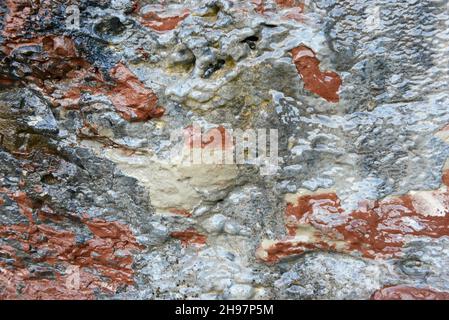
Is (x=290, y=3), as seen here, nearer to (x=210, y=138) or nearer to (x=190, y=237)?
(x=210, y=138)

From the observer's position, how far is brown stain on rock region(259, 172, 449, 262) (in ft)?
3.04

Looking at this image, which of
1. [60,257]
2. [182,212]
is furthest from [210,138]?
[60,257]

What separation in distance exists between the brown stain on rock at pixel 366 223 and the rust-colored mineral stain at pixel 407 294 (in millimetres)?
76

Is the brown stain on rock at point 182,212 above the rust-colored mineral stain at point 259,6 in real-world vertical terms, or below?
below

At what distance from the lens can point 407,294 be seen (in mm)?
938

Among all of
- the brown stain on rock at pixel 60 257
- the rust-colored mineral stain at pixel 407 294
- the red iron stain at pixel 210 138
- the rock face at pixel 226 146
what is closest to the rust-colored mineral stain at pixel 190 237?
the rock face at pixel 226 146

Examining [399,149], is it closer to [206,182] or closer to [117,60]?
[206,182]

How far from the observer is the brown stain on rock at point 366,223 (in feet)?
3.04

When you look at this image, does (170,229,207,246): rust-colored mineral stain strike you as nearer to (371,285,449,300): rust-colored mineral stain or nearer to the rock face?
the rock face

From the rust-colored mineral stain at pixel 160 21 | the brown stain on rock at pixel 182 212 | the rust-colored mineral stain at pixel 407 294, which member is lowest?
the rust-colored mineral stain at pixel 407 294

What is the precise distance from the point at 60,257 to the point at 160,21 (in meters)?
0.65

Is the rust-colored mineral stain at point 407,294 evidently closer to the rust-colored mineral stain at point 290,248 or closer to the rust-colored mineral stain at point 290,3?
the rust-colored mineral stain at point 290,248

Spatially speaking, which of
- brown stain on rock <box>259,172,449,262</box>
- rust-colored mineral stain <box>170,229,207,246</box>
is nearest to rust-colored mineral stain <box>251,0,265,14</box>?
brown stain on rock <box>259,172,449,262</box>
